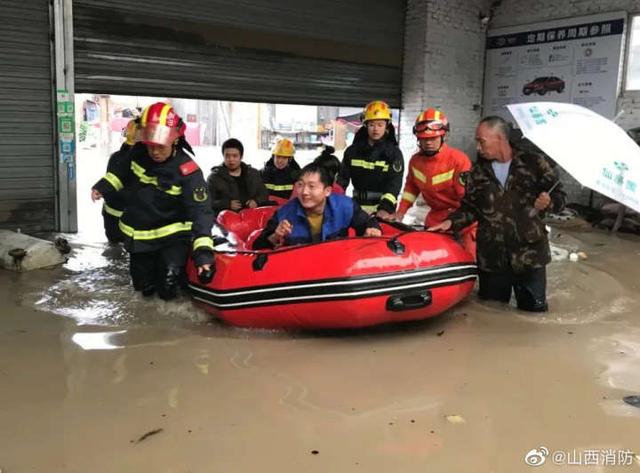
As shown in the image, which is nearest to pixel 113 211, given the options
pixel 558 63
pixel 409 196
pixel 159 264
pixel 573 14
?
A: pixel 159 264

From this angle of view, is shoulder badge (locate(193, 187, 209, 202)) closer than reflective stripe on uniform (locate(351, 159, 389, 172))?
Yes

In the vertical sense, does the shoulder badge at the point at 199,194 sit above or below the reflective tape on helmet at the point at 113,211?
above

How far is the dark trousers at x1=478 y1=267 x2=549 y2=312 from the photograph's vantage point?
3.45 m

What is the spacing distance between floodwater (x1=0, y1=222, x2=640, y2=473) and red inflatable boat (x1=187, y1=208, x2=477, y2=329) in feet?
0.45

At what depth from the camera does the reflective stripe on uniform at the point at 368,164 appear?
4.44 metres

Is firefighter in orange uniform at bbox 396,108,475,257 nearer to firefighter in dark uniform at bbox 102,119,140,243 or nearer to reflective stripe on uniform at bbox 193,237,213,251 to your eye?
reflective stripe on uniform at bbox 193,237,213,251

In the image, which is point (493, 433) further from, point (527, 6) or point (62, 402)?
point (527, 6)

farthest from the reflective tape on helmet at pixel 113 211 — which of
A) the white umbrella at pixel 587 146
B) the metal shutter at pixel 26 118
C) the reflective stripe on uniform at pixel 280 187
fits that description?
the white umbrella at pixel 587 146

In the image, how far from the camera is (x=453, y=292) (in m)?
3.10

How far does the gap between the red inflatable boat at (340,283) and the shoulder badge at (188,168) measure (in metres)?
0.46

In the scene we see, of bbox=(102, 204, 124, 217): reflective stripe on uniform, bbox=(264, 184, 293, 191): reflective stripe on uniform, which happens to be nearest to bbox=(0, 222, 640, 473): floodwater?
bbox=(102, 204, 124, 217): reflective stripe on uniform

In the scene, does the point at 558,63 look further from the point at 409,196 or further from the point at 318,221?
the point at 318,221

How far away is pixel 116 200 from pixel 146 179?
3.65ft

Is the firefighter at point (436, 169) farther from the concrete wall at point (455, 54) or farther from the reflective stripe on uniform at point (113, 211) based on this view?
the concrete wall at point (455, 54)
